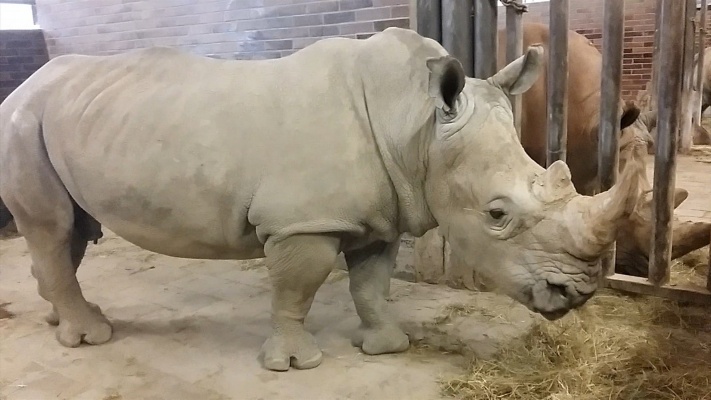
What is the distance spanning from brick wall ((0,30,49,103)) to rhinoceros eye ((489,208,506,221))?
235 inches

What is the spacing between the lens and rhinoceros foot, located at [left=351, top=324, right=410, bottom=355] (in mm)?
3035

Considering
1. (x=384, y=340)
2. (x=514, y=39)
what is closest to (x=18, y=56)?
(x=514, y=39)

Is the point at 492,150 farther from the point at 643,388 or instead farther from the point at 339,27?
the point at 339,27

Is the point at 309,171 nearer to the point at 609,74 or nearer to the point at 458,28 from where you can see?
the point at 458,28

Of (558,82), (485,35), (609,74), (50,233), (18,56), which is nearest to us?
(50,233)

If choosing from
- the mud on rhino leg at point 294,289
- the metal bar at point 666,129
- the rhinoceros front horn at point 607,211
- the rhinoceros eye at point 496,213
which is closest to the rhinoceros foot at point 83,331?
the mud on rhino leg at point 294,289

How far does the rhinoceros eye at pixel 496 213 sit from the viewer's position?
240 cm

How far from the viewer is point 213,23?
17.7 ft

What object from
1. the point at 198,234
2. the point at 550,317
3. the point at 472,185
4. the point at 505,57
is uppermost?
the point at 505,57

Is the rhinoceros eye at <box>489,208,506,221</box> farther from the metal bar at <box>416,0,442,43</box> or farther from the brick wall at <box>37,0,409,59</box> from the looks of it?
the brick wall at <box>37,0,409,59</box>

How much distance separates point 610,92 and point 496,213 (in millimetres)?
1445

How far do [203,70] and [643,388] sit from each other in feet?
7.49

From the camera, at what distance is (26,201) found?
3084 mm

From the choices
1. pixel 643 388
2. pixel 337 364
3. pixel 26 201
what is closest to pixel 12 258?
pixel 26 201
